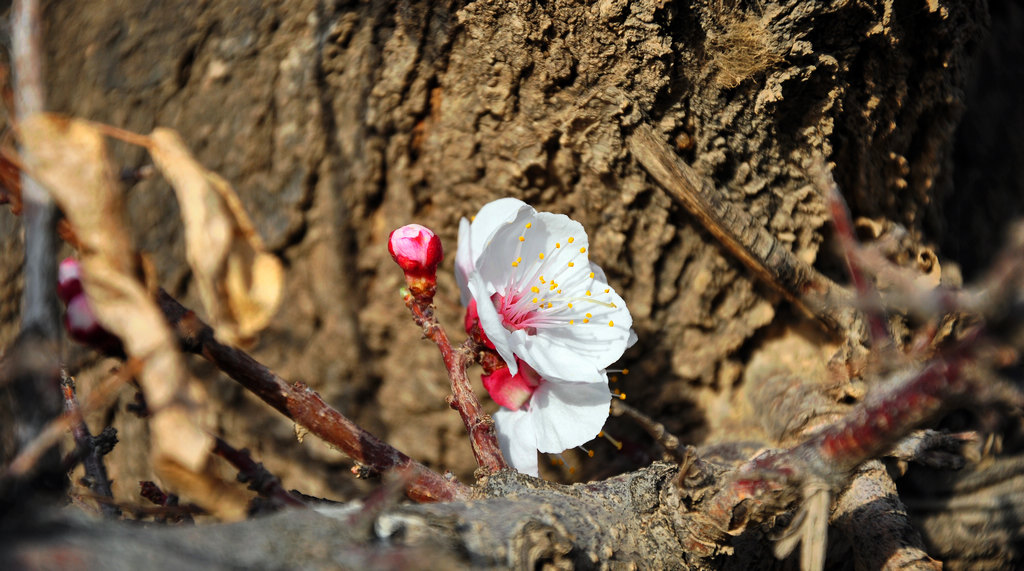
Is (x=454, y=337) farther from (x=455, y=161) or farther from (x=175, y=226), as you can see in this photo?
(x=175, y=226)

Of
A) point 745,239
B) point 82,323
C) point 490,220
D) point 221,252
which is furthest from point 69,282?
point 745,239

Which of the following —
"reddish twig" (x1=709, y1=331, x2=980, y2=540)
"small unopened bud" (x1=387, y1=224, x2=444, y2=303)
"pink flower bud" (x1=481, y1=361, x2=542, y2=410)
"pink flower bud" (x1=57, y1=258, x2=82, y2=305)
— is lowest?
"reddish twig" (x1=709, y1=331, x2=980, y2=540)

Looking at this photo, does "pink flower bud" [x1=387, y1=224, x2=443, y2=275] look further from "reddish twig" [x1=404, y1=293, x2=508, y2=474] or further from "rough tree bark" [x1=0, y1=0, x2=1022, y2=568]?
"rough tree bark" [x1=0, y1=0, x2=1022, y2=568]

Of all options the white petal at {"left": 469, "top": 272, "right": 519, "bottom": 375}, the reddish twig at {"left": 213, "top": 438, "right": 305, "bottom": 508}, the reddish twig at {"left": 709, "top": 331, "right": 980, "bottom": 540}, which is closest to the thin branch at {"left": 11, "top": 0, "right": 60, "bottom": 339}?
the reddish twig at {"left": 213, "top": 438, "right": 305, "bottom": 508}

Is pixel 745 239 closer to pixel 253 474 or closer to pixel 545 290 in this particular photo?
pixel 545 290

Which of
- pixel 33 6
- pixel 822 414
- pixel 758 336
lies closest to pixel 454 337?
pixel 758 336

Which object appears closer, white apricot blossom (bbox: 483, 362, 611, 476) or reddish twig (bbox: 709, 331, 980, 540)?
reddish twig (bbox: 709, 331, 980, 540)
